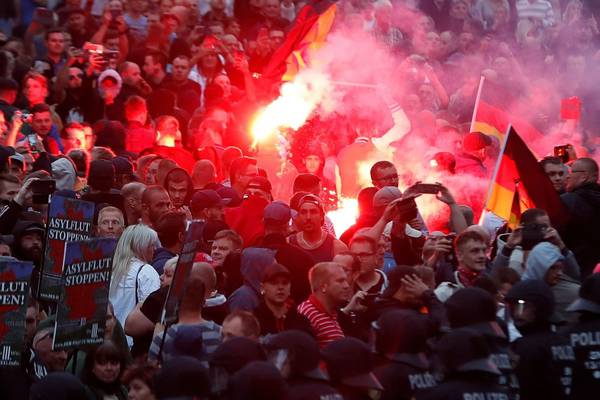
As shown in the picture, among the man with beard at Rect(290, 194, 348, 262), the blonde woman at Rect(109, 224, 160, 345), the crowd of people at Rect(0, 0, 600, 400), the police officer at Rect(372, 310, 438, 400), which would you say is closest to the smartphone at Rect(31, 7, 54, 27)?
the crowd of people at Rect(0, 0, 600, 400)

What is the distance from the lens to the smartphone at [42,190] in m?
11.2

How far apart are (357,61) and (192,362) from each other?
1058 centimetres

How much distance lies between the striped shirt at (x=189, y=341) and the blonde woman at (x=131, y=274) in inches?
Answer: 43.6

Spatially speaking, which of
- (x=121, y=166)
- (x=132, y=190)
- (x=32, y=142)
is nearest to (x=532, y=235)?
(x=132, y=190)

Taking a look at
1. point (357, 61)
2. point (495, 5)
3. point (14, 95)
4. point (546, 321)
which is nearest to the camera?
point (546, 321)

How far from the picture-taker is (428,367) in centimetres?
848

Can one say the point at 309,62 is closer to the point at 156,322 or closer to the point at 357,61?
the point at 357,61

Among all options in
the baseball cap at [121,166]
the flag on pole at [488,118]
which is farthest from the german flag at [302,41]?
the baseball cap at [121,166]

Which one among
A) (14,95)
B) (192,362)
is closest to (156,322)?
(192,362)

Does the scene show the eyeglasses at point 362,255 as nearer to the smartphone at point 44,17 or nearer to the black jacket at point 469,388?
the black jacket at point 469,388

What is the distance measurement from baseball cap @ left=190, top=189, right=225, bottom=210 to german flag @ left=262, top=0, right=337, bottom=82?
5.48 meters

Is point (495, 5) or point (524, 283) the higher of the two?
point (495, 5)

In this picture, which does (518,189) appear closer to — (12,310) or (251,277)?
(251,277)

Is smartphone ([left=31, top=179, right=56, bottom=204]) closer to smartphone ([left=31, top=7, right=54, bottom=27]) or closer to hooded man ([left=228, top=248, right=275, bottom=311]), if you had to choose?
hooded man ([left=228, top=248, right=275, bottom=311])
